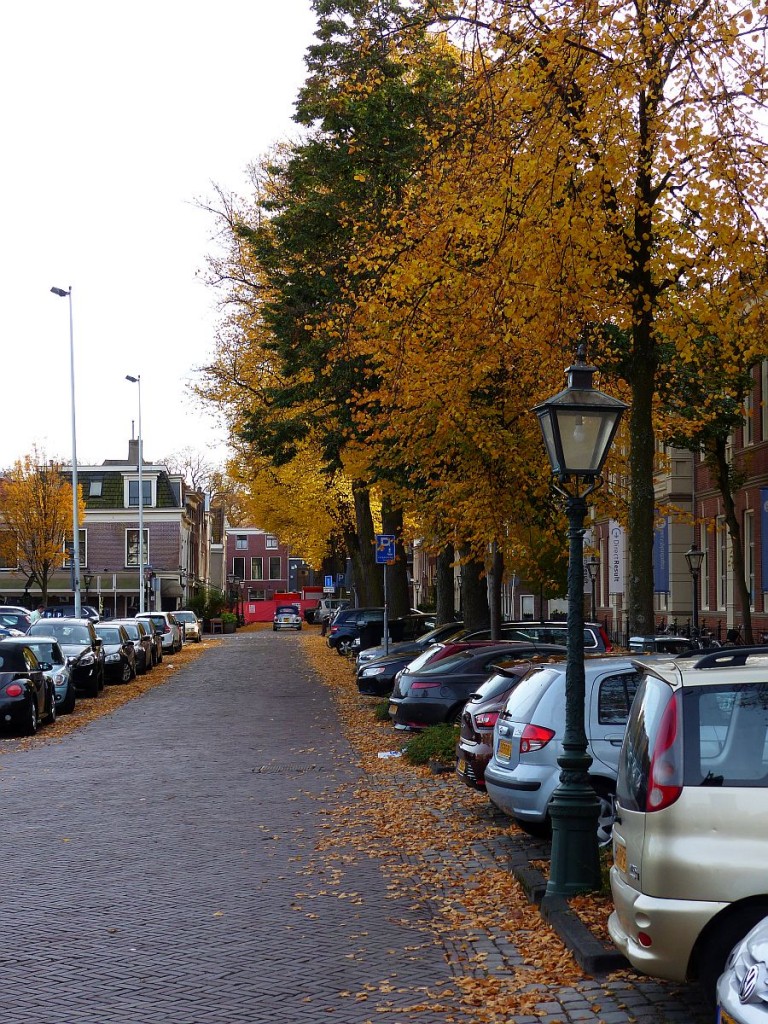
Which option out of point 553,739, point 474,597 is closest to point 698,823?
point 553,739

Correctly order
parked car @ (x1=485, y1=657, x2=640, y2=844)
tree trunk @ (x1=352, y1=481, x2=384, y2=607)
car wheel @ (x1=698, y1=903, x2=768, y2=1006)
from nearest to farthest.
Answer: car wheel @ (x1=698, y1=903, x2=768, y2=1006) < parked car @ (x1=485, y1=657, x2=640, y2=844) < tree trunk @ (x1=352, y1=481, x2=384, y2=607)

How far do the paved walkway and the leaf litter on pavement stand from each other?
0.06 metres

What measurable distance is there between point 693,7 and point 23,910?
30.5ft

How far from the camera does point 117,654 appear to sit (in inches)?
1382

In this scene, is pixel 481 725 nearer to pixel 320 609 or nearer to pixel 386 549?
pixel 386 549

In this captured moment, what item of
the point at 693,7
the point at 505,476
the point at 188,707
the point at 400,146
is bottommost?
the point at 188,707

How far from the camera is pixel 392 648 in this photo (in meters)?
31.3

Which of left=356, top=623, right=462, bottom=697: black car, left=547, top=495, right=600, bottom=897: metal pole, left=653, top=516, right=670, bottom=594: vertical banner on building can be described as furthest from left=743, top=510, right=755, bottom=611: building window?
left=547, top=495, right=600, bottom=897: metal pole

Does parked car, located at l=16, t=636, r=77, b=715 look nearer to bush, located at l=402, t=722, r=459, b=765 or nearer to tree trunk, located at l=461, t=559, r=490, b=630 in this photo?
tree trunk, located at l=461, t=559, r=490, b=630

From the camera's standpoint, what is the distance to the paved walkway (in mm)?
6734

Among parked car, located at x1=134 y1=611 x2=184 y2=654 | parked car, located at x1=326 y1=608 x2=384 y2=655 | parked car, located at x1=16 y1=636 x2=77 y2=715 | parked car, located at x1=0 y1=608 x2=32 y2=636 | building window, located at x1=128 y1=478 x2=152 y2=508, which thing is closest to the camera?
parked car, located at x1=16 y1=636 x2=77 y2=715

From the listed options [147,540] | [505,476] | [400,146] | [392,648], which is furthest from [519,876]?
[147,540]

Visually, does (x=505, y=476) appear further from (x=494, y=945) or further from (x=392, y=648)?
(x=494, y=945)

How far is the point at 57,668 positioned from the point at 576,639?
17.8 m
